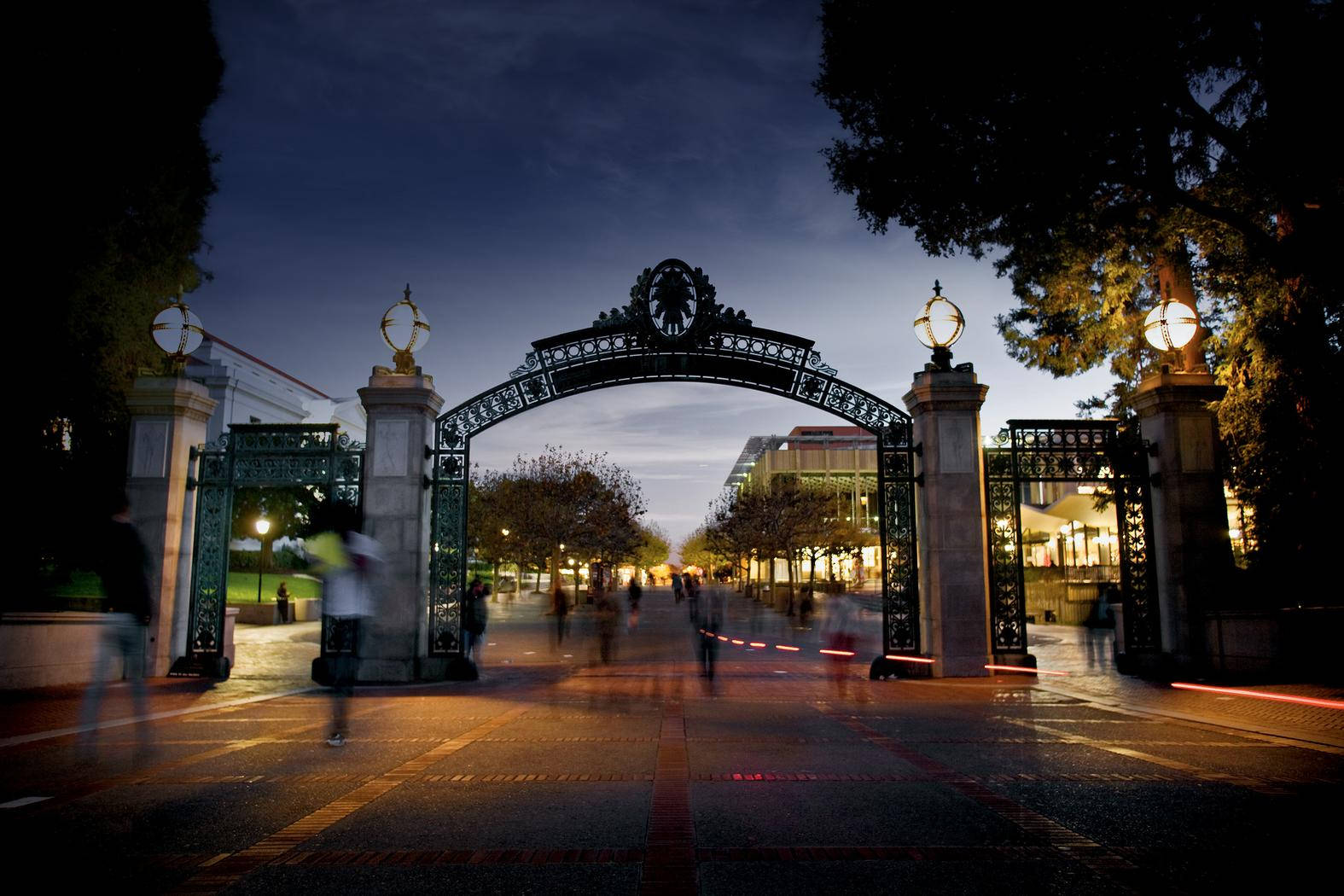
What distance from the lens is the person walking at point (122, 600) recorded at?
727 cm

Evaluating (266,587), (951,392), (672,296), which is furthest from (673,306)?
(266,587)

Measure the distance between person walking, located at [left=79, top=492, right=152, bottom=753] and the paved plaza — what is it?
579 millimetres

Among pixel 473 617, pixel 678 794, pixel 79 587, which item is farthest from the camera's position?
pixel 79 587

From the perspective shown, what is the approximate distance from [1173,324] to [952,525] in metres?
4.27

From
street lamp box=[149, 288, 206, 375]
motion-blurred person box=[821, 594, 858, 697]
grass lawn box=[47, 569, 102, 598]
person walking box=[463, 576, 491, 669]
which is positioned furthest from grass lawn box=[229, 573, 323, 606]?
motion-blurred person box=[821, 594, 858, 697]

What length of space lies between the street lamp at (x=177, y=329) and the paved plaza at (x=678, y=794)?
17.5 ft

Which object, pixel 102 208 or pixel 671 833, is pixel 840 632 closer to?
pixel 671 833

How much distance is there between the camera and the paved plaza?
13.6ft

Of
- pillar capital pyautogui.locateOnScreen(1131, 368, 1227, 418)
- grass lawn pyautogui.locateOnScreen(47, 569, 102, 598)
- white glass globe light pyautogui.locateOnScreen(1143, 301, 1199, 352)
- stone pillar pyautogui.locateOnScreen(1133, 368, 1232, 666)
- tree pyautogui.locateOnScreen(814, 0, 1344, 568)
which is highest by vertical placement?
tree pyautogui.locateOnScreen(814, 0, 1344, 568)

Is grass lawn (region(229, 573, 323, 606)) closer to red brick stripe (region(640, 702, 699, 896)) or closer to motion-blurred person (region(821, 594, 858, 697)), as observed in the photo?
motion-blurred person (region(821, 594, 858, 697))

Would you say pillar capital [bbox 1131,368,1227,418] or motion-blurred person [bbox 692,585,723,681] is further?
motion-blurred person [bbox 692,585,723,681]

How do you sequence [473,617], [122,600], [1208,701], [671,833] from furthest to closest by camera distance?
[473,617] < [1208,701] < [122,600] < [671,833]

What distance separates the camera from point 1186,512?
13359mm

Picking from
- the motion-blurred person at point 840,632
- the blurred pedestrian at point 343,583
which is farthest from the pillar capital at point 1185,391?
the blurred pedestrian at point 343,583
